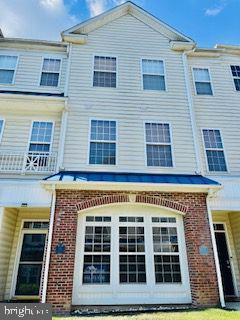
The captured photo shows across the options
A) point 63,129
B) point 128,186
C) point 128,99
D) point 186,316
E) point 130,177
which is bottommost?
point 186,316

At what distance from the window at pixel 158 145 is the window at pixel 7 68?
21.1 feet

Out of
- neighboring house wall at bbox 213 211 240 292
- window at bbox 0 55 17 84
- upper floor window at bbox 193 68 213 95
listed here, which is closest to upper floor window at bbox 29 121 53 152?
window at bbox 0 55 17 84

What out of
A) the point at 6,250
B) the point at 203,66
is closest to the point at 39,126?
the point at 6,250

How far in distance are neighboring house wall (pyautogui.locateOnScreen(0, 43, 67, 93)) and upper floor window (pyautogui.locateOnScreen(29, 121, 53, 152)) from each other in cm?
170

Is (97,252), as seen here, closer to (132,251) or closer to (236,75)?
(132,251)

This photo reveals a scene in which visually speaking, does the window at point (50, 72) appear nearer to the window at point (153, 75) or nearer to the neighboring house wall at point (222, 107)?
the window at point (153, 75)

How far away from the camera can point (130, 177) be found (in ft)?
28.6

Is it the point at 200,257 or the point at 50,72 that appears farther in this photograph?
→ the point at 50,72

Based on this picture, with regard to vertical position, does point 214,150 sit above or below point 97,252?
above

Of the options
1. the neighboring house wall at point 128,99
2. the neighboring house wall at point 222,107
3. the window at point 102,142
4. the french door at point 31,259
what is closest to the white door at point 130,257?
the neighboring house wall at point 128,99

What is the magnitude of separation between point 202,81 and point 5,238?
10.6m

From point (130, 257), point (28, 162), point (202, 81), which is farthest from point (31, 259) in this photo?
point (202, 81)

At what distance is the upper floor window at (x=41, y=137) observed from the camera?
32.1 feet

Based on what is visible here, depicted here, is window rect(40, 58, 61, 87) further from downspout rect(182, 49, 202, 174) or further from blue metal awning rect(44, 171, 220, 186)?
downspout rect(182, 49, 202, 174)
